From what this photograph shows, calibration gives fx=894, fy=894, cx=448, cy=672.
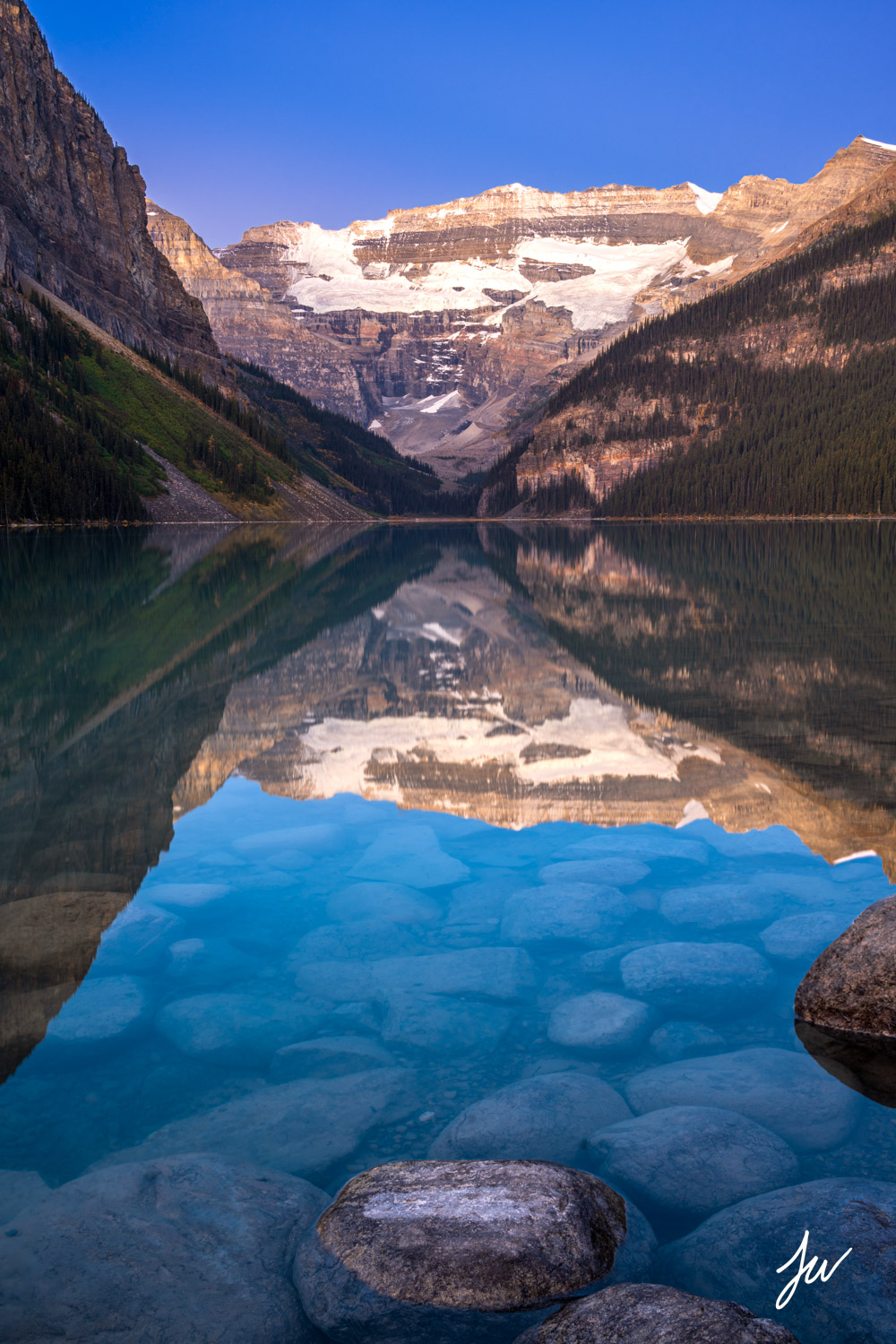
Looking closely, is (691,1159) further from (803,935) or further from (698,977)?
(803,935)

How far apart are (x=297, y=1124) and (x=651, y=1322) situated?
8.63 feet

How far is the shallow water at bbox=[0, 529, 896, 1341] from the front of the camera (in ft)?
18.2

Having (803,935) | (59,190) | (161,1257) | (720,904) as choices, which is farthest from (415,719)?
(59,190)

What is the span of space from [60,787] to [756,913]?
29.0 ft

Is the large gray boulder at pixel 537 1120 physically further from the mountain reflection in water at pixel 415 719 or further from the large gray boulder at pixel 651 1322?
the mountain reflection in water at pixel 415 719

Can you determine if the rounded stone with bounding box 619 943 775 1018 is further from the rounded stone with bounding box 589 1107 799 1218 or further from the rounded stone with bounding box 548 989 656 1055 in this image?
the rounded stone with bounding box 589 1107 799 1218

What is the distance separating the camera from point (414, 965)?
25.1 feet

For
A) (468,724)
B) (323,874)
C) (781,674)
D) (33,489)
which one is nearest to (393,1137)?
(323,874)

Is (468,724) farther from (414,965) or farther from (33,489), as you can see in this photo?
(33,489)

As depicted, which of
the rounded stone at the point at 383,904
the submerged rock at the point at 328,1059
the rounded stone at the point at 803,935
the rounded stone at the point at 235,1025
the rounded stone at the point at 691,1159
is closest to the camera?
the rounded stone at the point at 691,1159

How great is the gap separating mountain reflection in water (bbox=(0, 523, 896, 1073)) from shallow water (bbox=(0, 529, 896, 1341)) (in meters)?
0.08

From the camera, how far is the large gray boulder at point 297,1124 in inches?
210

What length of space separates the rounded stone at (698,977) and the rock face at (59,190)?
17600 centimetres

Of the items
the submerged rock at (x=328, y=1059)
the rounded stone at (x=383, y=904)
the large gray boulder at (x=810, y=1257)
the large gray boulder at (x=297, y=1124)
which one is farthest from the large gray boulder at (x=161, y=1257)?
the rounded stone at (x=383, y=904)
